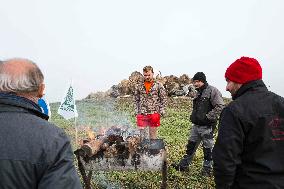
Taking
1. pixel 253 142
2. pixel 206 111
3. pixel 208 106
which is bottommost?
pixel 253 142

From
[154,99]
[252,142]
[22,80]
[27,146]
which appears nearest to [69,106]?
[154,99]

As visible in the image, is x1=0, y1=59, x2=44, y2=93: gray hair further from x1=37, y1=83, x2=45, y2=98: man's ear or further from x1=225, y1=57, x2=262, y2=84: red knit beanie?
x1=225, y1=57, x2=262, y2=84: red knit beanie

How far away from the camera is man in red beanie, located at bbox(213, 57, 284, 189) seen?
3.80m

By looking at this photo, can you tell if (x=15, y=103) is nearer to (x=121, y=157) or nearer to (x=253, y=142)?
(x=253, y=142)

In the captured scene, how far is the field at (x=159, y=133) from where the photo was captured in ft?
28.5

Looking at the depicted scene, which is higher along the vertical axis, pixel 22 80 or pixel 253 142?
pixel 22 80

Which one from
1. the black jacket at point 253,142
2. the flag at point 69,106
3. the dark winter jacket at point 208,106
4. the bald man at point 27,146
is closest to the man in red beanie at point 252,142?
the black jacket at point 253,142

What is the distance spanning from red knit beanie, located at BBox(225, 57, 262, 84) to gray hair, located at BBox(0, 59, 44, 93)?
7.50 feet

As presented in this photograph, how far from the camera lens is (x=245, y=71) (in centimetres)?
409

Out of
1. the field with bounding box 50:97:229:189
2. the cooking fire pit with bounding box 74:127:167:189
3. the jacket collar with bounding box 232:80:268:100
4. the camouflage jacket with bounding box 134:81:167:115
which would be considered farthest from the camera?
the camouflage jacket with bounding box 134:81:167:115

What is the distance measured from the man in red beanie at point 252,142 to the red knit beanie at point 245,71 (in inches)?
4.4

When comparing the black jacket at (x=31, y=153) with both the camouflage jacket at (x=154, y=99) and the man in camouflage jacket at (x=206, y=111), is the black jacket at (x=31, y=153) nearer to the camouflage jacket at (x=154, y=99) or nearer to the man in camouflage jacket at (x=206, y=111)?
the man in camouflage jacket at (x=206, y=111)

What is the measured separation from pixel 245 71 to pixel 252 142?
781 millimetres

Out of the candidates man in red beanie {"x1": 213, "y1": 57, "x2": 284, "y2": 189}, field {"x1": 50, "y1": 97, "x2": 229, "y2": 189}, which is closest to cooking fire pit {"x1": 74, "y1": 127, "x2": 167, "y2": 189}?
field {"x1": 50, "y1": 97, "x2": 229, "y2": 189}
